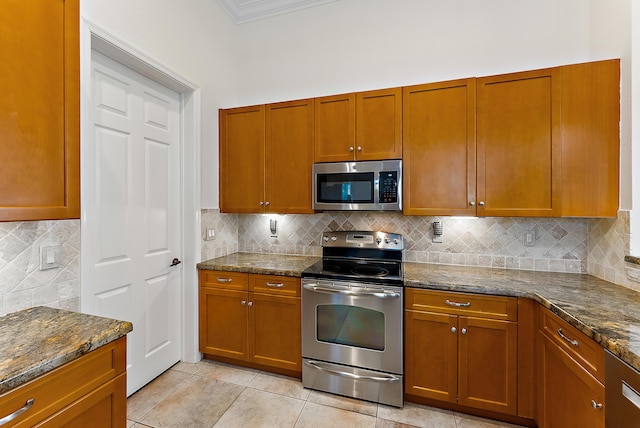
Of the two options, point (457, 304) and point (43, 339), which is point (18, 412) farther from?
point (457, 304)

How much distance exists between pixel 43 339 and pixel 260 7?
10.6 ft

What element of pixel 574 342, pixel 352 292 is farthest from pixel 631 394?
pixel 352 292

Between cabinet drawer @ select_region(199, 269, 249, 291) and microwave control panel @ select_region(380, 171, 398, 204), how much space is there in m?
1.31

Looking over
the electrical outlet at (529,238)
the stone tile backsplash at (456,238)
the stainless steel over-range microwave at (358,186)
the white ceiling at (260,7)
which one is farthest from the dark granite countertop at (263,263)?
the white ceiling at (260,7)

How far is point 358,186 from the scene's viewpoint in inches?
96.0

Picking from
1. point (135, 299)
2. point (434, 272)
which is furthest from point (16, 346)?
point (434, 272)

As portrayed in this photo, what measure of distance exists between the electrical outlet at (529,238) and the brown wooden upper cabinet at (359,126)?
1.19 metres

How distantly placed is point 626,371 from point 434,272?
1.23m

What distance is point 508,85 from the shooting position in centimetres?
210

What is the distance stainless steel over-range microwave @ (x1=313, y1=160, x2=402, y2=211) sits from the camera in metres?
2.34

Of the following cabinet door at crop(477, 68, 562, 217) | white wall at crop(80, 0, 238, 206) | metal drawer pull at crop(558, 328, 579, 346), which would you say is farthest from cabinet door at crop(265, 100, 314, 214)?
metal drawer pull at crop(558, 328, 579, 346)

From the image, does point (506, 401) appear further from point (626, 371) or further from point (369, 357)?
point (626, 371)

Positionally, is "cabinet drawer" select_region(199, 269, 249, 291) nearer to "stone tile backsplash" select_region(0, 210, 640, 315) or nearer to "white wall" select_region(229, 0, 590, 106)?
"stone tile backsplash" select_region(0, 210, 640, 315)

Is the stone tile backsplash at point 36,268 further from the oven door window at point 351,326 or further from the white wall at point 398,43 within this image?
the white wall at point 398,43
